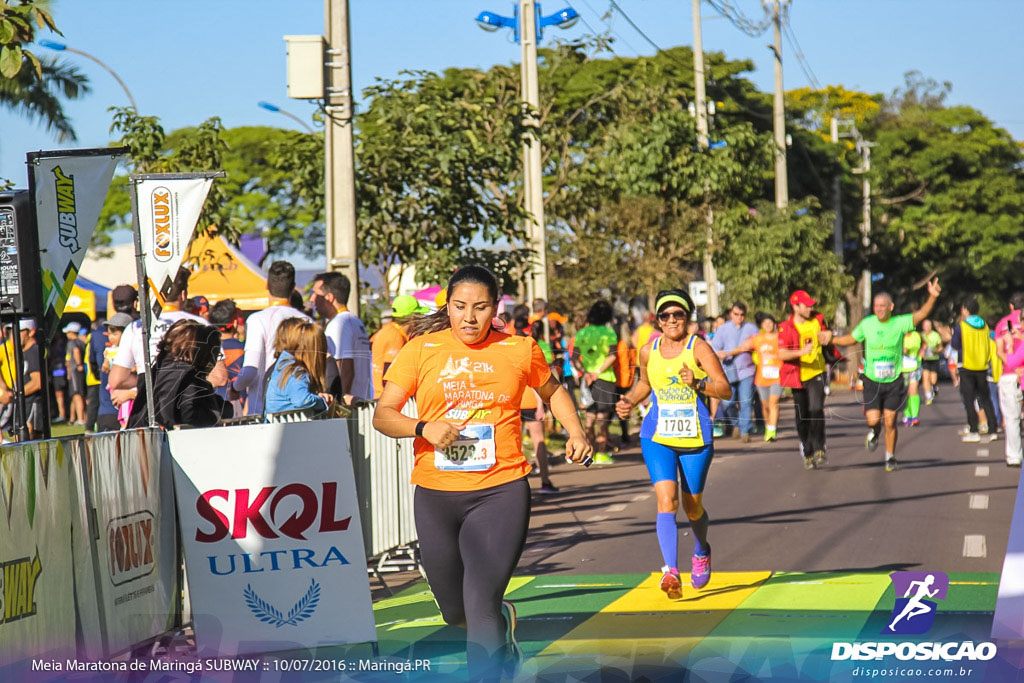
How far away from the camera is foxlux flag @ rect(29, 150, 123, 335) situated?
7.25 metres

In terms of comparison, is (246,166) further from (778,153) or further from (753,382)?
(753,382)

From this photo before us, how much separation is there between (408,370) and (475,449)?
17.7 inches

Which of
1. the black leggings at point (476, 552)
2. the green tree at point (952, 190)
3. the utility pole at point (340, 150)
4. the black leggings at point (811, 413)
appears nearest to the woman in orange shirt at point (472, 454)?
the black leggings at point (476, 552)

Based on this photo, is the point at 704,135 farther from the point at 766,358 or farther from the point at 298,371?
the point at 298,371

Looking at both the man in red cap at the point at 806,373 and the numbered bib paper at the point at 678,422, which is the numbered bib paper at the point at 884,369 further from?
the numbered bib paper at the point at 678,422

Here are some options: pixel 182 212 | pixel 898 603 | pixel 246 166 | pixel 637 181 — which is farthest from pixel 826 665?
pixel 246 166

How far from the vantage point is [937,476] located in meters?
15.3

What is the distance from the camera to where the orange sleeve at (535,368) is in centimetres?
587

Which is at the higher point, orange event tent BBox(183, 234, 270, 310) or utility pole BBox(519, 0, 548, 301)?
utility pole BBox(519, 0, 548, 301)

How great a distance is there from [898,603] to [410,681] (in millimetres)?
2410

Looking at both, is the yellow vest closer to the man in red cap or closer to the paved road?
the paved road

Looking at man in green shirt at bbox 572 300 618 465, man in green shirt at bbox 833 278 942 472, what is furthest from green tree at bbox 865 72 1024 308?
man in green shirt at bbox 572 300 618 465

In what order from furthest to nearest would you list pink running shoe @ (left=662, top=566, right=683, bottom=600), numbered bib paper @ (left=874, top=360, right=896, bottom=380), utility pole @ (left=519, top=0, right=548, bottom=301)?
utility pole @ (left=519, top=0, right=548, bottom=301) < numbered bib paper @ (left=874, top=360, right=896, bottom=380) < pink running shoe @ (left=662, top=566, right=683, bottom=600)

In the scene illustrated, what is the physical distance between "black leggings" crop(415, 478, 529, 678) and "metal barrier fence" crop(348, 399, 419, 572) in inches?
128
